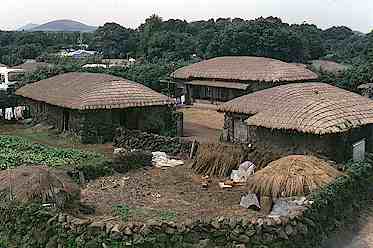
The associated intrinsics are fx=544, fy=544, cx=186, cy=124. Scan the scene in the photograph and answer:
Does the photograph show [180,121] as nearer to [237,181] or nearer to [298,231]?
[237,181]

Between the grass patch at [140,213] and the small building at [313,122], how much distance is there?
22.9ft

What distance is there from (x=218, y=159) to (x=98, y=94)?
8.78 meters

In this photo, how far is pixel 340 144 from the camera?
2003 cm

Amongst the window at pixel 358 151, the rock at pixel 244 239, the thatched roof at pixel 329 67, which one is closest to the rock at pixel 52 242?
the rock at pixel 244 239

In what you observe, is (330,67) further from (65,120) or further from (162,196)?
(162,196)

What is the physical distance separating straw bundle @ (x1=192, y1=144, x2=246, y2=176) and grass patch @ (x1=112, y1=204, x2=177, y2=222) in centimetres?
443

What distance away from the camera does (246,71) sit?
37.5 meters

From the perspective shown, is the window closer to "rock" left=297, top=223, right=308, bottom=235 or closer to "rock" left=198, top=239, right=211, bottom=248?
"rock" left=297, top=223, right=308, bottom=235

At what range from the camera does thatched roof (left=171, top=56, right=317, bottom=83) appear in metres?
36.2

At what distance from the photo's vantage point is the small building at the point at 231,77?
1430 inches

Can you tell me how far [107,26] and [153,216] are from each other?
91646 mm

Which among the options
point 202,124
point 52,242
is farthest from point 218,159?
point 202,124

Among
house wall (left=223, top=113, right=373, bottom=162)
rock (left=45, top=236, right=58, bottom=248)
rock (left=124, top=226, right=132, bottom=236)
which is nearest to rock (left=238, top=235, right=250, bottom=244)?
rock (left=124, top=226, right=132, bottom=236)

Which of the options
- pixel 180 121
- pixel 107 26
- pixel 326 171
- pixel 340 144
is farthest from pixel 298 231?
pixel 107 26
